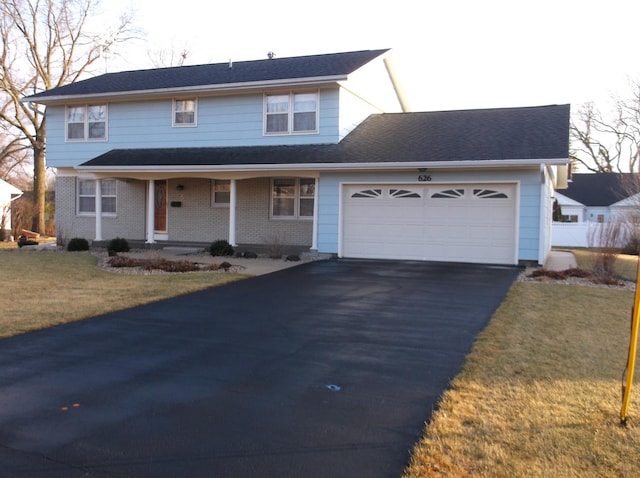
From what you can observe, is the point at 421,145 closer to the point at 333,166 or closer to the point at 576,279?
the point at 333,166

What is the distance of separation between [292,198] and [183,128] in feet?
16.0

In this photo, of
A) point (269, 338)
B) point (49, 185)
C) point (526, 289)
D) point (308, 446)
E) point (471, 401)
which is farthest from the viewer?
point (49, 185)

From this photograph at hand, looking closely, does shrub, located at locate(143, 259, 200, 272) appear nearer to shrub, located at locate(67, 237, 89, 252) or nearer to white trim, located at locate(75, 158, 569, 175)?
white trim, located at locate(75, 158, 569, 175)

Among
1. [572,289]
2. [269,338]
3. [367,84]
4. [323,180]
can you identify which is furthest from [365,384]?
[367,84]

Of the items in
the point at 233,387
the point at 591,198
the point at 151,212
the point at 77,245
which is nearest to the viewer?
the point at 233,387

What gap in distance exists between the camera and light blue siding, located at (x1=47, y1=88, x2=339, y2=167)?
18.7 meters

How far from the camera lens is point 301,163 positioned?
55.6 feet

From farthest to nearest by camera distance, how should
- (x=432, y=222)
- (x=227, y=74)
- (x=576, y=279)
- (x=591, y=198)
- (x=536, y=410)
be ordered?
(x=591, y=198) → (x=227, y=74) → (x=432, y=222) → (x=576, y=279) → (x=536, y=410)

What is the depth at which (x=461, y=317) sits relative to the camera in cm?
880

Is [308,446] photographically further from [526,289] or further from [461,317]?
[526,289]

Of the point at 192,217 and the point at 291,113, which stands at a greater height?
the point at 291,113

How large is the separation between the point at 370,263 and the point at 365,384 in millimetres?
10789

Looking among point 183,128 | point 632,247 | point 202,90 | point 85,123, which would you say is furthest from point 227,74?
point 632,247

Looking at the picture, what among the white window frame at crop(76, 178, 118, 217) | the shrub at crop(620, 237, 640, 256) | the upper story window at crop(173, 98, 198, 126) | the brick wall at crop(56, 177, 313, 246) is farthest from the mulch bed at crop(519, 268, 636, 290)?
the white window frame at crop(76, 178, 118, 217)
